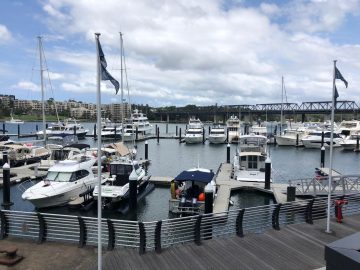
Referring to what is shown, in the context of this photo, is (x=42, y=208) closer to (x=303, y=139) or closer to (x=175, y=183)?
(x=175, y=183)

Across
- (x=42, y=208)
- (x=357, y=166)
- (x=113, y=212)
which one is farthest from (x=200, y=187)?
(x=357, y=166)

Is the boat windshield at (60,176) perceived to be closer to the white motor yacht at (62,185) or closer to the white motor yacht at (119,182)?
the white motor yacht at (62,185)

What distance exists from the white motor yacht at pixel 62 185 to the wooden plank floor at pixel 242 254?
1452cm

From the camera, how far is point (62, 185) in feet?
85.8

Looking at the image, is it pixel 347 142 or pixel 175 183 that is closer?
pixel 175 183

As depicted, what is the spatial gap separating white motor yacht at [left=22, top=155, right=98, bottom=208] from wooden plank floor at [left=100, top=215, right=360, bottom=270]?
572 inches

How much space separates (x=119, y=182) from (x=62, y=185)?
15.0 feet

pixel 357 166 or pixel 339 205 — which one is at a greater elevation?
pixel 339 205

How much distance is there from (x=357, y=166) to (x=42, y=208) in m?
44.9

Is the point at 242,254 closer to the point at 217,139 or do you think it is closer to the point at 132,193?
the point at 132,193

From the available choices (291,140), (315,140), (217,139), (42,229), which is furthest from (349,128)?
(42,229)

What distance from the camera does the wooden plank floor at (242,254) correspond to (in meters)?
11.3

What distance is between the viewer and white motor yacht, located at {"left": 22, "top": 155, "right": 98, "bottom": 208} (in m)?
25.0

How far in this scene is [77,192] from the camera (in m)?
27.2
